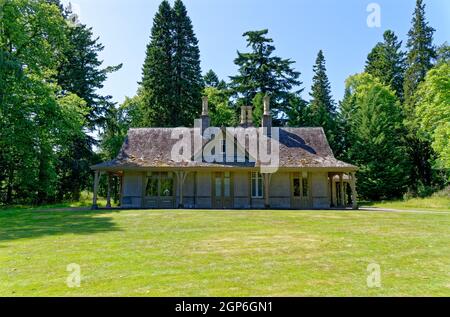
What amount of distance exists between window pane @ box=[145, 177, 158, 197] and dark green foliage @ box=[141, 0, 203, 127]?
51.5ft

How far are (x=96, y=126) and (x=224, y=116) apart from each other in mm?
13758

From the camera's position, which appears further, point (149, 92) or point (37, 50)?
point (149, 92)

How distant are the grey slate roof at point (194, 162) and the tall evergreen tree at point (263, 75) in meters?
15.1

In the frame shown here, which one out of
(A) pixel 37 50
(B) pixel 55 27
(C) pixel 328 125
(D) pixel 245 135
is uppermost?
(B) pixel 55 27

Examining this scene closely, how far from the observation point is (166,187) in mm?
23703

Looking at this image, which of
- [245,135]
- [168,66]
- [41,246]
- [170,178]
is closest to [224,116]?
[168,66]

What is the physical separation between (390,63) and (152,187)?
36.2 meters

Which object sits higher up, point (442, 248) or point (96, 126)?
point (96, 126)

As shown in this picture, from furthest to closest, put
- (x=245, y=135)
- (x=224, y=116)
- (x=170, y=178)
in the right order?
(x=224, y=116), (x=245, y=135), (x=170, y=178)

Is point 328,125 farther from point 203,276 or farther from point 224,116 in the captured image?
point 203,276
